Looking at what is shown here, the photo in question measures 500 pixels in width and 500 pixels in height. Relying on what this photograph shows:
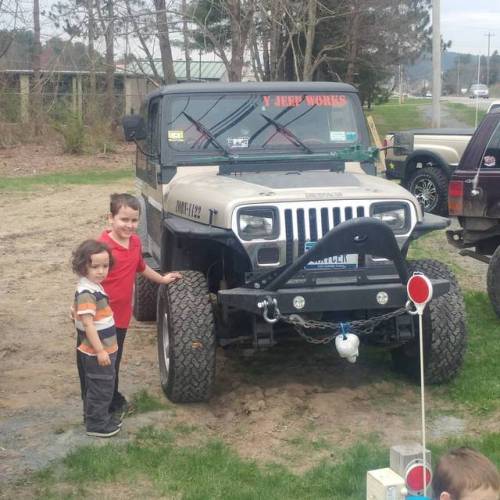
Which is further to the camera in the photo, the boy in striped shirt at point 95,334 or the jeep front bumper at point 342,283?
the jeep front bumper at point 342,283

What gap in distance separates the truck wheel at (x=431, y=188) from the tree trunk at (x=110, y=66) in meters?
8.84

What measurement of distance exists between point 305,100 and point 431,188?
755 centimetres

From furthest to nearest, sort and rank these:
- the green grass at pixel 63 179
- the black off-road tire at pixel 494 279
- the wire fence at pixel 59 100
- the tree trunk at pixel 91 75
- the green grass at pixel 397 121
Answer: the green grass at pixel 397 121 < the wire fence at pixel 59 100 < the tree trunk at pixel 91 75 < the green grass at pixel 63 179 < the black off-road tire at pixel 494 279

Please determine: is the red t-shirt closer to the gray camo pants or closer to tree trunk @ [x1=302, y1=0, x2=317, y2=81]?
the gray camo pants

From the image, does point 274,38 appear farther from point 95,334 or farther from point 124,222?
point 95,334

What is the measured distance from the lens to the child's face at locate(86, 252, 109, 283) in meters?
5.00

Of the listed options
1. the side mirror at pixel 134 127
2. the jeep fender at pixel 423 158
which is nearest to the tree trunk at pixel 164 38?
the jeep fender at pixel 423 158

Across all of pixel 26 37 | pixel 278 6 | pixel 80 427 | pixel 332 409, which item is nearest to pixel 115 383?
pixel 80 427

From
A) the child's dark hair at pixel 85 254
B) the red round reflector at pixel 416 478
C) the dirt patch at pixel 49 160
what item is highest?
the child's dark hair at pixel 85 254

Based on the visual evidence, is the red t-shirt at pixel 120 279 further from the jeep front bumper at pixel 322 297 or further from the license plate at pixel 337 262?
the license plate at pixel 337 262

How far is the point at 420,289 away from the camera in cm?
401

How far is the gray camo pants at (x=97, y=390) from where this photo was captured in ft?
16.9

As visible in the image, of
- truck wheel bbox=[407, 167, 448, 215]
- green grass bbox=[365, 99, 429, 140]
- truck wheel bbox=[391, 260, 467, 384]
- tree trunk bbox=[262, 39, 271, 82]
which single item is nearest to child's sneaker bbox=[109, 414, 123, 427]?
truck wheel bbox=[391, 260, 467, 384]

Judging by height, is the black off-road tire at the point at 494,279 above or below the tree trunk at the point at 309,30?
below
